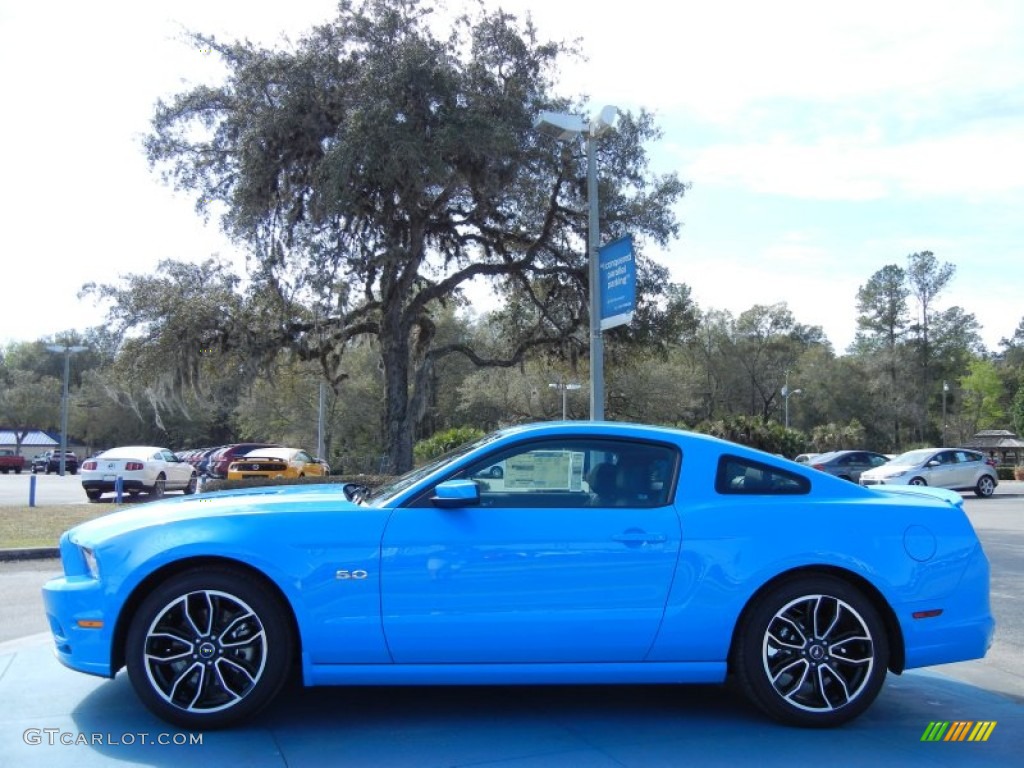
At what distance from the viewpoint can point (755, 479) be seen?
4.77 meters

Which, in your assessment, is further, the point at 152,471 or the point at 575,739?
the point at 152,471

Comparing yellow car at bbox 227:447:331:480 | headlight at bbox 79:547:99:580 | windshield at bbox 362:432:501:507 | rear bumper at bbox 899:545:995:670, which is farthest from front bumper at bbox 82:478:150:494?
rear bumper at bbox 899:545:995:670

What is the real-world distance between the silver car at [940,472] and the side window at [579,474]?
2258cm

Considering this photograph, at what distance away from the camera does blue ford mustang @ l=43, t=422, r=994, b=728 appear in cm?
427

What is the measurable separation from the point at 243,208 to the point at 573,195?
7.00 m

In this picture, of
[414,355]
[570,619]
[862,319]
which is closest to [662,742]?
[570,619]

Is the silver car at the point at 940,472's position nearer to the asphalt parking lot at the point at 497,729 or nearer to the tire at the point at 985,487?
the tire at the point at 985,487

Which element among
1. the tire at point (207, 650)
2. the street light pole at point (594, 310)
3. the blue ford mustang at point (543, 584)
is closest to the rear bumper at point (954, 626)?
the blue ford mustang at point (543, 584)

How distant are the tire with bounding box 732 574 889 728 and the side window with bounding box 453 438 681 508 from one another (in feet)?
2.68

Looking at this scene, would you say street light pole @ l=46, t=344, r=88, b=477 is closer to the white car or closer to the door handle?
the white car

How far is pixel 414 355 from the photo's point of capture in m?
24.2

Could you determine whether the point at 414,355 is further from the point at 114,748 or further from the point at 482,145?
the point at 114,748

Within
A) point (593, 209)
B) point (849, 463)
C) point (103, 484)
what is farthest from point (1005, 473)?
point (103, 484)

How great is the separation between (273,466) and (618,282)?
15.7 m
